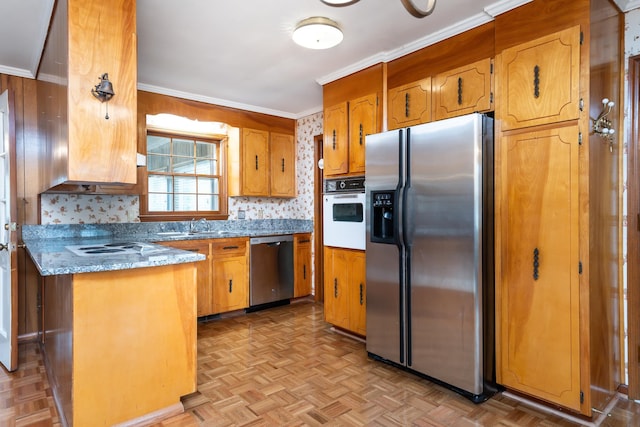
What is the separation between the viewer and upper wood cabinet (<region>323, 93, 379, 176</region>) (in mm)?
3166

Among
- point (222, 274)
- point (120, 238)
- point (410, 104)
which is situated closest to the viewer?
point (410, 104)

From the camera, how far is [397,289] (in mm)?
2623

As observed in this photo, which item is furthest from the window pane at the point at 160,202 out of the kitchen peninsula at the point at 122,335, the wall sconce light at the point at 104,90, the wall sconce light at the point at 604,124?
the wall sconce light at the point at 604,124

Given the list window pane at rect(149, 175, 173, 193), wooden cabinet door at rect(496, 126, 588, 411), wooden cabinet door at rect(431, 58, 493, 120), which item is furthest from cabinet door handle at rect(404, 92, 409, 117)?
window pane at rect(149, 175, 173, 193)

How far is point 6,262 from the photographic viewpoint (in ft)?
8.82

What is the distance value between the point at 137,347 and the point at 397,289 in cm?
173

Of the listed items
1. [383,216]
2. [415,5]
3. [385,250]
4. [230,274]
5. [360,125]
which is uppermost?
[415,5]

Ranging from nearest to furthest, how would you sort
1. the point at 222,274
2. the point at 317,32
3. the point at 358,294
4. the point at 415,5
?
the point at 415,5 → the point at 317,32 → the point at 358,294 → the point at 222,274

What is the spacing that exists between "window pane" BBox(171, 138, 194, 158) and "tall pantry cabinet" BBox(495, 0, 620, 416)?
3.50m

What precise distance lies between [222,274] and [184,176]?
1342 mm

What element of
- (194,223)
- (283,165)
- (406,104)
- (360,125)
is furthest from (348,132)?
(194,223)

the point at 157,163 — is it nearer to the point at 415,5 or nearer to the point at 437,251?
the point at 437,251

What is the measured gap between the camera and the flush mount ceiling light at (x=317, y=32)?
A: 2.43 meters

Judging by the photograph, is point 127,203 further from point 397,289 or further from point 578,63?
point 578,63
